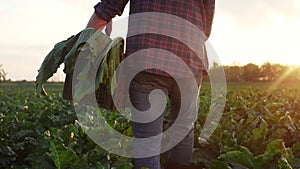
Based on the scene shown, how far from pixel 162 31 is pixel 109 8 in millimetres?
420

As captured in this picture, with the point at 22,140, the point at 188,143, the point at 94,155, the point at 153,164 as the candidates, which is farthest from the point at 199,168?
the point at 22,140

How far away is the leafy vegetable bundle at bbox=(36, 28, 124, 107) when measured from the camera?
10.3 ft

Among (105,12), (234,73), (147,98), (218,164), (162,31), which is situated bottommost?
(218,164)

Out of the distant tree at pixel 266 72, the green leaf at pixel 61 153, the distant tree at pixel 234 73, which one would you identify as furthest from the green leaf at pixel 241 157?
the distant tree at pixel 266 72

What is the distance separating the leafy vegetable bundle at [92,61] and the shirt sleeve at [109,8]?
13 cm

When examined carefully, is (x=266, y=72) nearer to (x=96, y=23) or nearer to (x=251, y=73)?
(x=251, y=73)

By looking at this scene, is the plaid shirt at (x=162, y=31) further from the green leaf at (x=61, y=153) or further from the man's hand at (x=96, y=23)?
the green leaf at (x=61, y=153)

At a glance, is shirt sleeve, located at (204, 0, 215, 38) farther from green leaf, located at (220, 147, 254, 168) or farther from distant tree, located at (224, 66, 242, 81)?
distant tree, located at (224, 66, 242, 81)

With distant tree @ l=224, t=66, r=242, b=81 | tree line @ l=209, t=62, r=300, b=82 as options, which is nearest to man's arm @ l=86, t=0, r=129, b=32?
tree line @ l=209, t=62, r=300, b=82

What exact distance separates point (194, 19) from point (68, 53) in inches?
35.9

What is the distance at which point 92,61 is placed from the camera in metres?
3.17

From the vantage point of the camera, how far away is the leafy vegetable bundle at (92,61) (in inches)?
123

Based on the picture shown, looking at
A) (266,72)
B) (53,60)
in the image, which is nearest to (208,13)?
(53,60)

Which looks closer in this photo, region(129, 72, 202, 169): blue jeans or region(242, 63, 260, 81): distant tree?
region(129, 72, 202, 169): blue jeans
